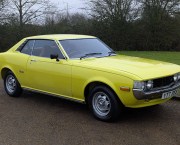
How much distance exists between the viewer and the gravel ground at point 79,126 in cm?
552

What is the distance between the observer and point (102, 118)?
6457 mm

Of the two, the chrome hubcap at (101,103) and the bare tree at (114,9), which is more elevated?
the bare tree at (114,9)

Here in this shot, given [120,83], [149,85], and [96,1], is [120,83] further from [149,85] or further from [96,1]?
Result: [96,1]

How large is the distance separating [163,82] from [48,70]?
2435mm

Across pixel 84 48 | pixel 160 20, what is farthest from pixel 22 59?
pixel 160 20

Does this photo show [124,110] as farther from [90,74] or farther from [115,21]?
[115,21]

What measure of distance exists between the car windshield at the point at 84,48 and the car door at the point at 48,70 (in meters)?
0.21

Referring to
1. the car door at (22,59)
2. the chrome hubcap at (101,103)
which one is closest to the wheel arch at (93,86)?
the chrome hubcap at (101,103)

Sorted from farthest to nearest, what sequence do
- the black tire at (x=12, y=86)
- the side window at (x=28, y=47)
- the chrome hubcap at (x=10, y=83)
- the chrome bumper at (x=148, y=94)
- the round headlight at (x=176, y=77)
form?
the chrome hubcap at (x=10, y=83), the black tire at (x=12, y=86), the side window at (x=28, y=47), the round headlight at (x=176, y=77), the chrome bumper at (x=148, y=94)

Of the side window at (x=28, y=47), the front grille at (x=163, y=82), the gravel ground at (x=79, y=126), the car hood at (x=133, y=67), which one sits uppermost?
the side window at (x=28, y=47)

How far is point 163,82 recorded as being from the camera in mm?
6297

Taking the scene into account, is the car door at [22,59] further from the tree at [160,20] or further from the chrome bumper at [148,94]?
the tree at [160,20]

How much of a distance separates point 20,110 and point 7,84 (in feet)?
5.31

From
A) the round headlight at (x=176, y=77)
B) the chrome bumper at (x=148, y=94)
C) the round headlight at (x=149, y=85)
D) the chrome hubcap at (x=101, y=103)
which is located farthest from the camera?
the round headlight at (x=176, y=77)
